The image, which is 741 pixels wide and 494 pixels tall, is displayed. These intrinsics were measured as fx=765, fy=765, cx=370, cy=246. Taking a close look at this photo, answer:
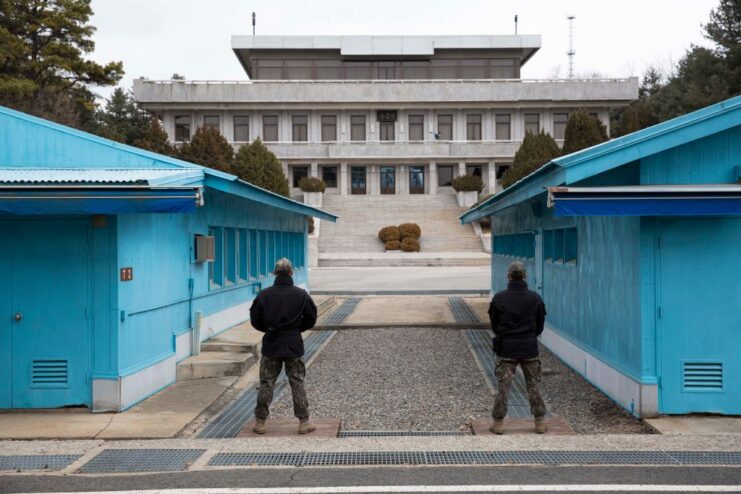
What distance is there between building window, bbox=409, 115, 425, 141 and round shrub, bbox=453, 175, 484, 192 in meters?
8.17

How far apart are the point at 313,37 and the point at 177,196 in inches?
2504

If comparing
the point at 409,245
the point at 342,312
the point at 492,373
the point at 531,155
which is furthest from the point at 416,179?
the point at 492,373

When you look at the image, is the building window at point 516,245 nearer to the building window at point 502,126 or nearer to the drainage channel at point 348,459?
the drainage channel at point 348,459

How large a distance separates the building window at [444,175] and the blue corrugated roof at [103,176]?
56579mm

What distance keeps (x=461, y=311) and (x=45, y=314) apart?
13.1 meters

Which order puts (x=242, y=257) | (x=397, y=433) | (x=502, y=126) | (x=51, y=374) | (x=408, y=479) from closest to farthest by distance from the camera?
(x=408, y=479) < (x=397, y=433) < (x=51, y=374) < (x=242, y=257) < (x=502, y=126)

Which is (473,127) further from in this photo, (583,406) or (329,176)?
(583,406)

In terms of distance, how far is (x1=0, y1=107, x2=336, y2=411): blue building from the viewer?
846cm

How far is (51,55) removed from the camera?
46562mm

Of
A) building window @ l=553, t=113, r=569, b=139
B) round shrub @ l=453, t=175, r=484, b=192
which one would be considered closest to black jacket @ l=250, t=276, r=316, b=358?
round shrub @ l=453, t=175, r=484, b=192

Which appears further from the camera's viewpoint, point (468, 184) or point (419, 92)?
point (419, 92)

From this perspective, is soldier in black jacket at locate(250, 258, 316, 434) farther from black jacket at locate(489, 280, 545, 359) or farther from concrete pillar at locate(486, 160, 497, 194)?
concrete pillar at locate(486, 160, 497, 194)

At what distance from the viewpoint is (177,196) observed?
845cm

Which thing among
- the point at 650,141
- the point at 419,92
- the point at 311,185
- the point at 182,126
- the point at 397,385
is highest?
the point at 419,92
